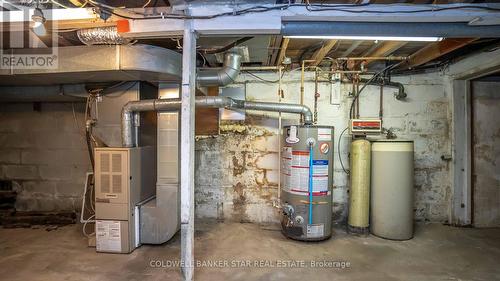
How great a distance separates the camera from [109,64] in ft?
8.27

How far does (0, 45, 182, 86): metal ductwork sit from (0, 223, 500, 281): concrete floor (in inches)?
69.4

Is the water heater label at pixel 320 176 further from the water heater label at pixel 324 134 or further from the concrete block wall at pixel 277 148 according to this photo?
the concrete block wall at pixel 277 148

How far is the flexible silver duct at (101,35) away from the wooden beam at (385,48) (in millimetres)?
2501

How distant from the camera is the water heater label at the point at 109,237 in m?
2.77

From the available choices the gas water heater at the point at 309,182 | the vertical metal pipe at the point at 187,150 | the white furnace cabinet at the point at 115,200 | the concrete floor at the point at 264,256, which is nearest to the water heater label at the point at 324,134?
the gas water heater at the point at 309,182

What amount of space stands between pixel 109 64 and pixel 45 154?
236 cm

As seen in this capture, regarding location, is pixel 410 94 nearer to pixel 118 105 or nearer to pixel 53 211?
pixel 118 105

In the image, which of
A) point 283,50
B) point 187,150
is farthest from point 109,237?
point 283,50

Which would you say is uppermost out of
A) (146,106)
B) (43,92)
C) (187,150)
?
(43,92)

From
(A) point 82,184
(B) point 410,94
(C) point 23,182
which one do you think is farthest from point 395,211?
(C) point 23,182

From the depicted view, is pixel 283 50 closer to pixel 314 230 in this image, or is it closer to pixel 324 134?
pixel 324 134

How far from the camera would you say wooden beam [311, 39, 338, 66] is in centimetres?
269

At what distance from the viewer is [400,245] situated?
2.98 meters

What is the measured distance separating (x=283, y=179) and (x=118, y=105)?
6.65 ft
